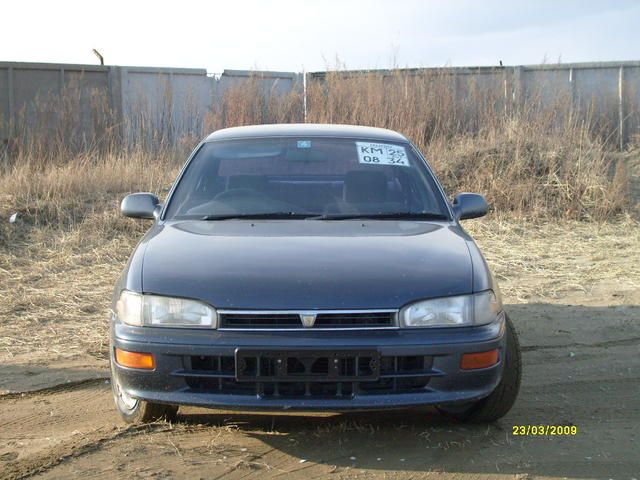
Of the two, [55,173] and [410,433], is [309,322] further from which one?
[55,173]

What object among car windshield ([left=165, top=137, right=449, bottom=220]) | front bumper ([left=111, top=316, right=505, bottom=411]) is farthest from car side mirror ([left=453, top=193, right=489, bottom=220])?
front bumper ([left=111, top=316, right=505, bottom=411])

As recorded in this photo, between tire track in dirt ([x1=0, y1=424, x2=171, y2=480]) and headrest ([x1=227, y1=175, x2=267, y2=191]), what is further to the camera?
headrest ([x1=227, y1=175, x2=267, y2=191])

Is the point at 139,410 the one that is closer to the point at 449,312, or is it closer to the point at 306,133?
the point at 449,312

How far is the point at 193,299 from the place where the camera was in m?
3.09

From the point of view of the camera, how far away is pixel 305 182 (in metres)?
4.33

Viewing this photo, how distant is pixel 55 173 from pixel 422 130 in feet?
17.6

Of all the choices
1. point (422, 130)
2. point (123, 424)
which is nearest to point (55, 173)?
point (422, 130)

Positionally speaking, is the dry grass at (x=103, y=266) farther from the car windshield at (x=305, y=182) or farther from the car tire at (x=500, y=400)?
the car tire at (x=500, y=400)

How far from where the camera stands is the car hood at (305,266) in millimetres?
3068

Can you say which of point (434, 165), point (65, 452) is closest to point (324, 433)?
point (65, 452)

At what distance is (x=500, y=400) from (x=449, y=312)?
63cm
